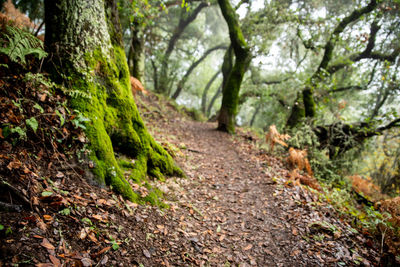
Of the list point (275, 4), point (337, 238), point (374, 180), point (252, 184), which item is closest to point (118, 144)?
point (252, 184)

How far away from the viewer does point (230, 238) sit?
3652 millimetres

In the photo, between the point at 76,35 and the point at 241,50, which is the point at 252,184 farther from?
the point at 241,50

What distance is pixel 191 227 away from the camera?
357 centimetres

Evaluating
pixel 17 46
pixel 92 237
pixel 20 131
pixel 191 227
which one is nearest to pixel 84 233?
pixel 92 237

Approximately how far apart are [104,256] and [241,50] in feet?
33.9

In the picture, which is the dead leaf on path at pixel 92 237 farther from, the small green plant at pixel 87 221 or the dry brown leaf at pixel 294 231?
the dry brown leaf at pixel 294 231

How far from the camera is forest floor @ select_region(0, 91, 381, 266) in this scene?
1.99 metres

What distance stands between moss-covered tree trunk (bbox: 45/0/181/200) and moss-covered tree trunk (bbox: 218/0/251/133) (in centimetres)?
697

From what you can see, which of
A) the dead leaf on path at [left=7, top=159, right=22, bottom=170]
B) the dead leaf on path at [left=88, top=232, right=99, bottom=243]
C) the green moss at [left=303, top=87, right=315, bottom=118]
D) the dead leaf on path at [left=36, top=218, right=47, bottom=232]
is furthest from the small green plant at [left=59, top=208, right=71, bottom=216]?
the green moss at [left=303, top=87, right=315, bottom=118]

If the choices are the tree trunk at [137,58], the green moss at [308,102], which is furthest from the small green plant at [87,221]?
the green moss at [308,102]

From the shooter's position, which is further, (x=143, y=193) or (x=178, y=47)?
(x=178, y=47)

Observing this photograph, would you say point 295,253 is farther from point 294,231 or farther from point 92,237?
point 92,237

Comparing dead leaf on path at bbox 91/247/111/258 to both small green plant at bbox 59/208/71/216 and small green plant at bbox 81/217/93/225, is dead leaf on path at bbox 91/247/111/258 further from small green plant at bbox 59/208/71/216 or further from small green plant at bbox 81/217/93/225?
small green plant at bbox 59/208/71/216

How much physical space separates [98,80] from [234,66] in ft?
27.5
